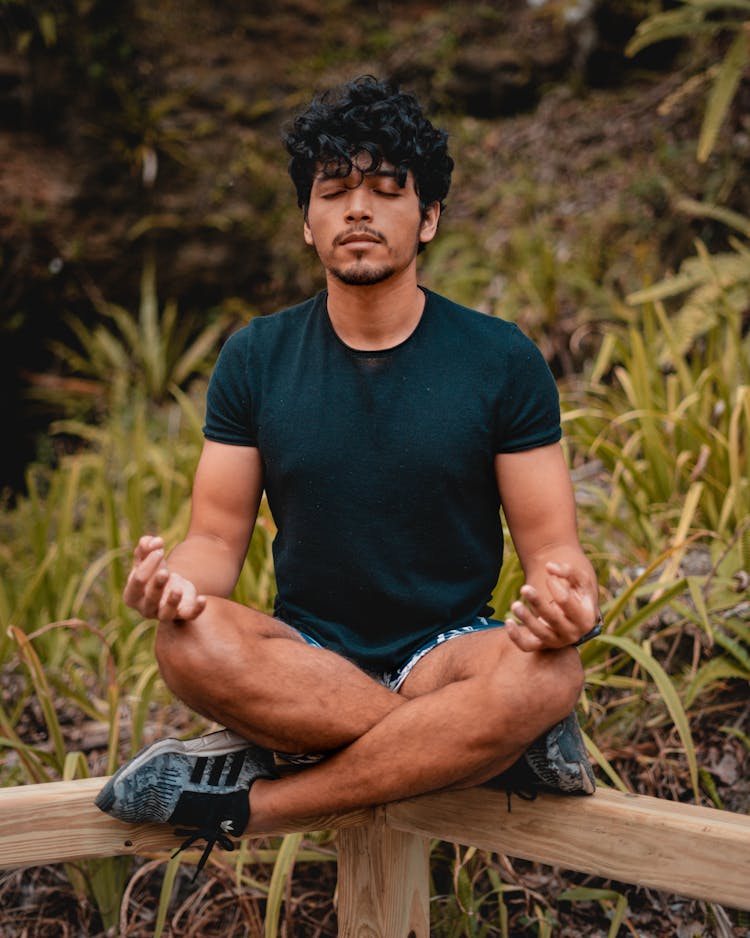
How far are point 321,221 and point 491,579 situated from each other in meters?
0.77

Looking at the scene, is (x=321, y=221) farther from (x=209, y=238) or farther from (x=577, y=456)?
(x=209, y=238)

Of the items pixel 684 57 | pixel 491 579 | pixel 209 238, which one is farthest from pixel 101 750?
pixel 684 57

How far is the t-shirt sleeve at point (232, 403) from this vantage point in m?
1.85

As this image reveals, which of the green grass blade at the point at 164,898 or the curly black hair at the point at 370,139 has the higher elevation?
the curly black hair at the point at 370,139

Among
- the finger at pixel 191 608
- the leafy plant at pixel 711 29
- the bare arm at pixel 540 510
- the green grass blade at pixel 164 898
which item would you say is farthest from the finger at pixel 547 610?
the leafy plant at pixel 711 29

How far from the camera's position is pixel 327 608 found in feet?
6.00

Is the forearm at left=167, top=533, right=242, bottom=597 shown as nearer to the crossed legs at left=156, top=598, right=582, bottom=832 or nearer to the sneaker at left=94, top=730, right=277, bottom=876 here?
the crossed legs at left=156, top=598, right=582, bottom=832

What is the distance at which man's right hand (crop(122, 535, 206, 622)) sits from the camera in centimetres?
150

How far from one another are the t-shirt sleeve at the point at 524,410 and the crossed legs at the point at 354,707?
1.19ft

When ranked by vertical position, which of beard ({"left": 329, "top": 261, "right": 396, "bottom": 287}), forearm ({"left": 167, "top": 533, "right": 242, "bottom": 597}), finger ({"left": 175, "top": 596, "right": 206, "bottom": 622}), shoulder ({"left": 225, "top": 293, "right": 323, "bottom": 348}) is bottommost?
forearm ({"left": 167, "top": 533, "right": 242, "bottom": 597})

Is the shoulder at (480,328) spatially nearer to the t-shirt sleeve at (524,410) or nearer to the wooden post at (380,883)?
the t-shirt sleeve at (524,410)

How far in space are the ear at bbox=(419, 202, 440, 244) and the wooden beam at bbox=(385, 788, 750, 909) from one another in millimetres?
1081

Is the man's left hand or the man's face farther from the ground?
the man's face

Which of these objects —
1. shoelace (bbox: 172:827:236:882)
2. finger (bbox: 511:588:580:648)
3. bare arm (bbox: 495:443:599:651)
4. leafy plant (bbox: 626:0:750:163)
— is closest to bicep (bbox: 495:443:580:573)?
bare arm (bbox: 495:443:599:651)
